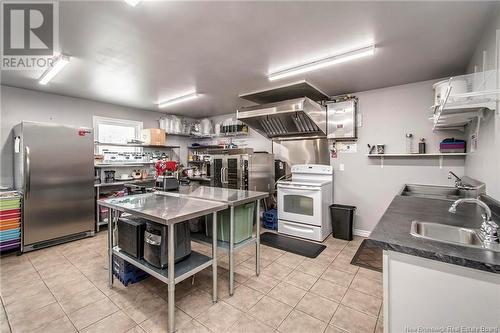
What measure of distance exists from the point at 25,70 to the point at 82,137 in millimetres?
1224

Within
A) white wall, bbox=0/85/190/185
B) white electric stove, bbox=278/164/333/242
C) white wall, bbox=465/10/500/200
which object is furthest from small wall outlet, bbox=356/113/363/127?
white wall, bbox=0/85/190/185

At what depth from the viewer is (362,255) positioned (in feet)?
10.6

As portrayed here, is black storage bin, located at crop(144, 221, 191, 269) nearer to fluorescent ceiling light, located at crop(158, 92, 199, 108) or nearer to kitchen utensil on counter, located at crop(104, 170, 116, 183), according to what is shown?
fluorescent ceiling light, located at crop(158, 92, 199, 108)

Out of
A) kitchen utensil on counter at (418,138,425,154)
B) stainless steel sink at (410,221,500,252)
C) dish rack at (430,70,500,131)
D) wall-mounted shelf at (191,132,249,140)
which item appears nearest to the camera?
stainless steel sink at (410,221,500,252)

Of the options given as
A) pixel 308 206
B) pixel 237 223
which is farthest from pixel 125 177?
pixel 308 206

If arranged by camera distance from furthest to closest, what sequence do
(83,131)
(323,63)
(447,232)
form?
(83,131)
(323,63)
(447,232)

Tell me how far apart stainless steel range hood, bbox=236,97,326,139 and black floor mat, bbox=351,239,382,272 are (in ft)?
7.00

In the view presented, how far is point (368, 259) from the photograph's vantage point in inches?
122

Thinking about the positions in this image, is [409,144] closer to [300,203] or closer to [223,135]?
[300,203]

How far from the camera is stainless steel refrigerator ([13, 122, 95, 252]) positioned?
3.42m

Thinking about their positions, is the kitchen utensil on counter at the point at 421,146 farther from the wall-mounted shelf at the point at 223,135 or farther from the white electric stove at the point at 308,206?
the wall-mounted shelf at the point at 223,135

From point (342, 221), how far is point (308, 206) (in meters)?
0.66

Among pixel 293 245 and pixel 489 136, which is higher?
pixel 489 136

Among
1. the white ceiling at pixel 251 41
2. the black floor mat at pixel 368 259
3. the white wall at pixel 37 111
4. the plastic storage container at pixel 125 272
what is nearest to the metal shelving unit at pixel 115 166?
the white wall at pixel 37 111
